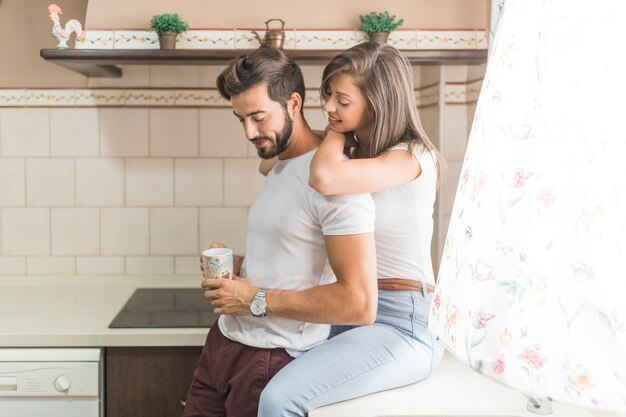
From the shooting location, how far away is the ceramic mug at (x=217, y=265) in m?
1.42

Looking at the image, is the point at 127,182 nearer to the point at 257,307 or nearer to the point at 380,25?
the point at 380,25

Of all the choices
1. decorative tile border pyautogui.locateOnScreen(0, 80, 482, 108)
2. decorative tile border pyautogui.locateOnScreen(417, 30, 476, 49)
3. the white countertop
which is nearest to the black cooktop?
the white countertop

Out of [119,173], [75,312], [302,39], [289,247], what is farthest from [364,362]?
[119,173]

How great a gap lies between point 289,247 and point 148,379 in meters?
0.71

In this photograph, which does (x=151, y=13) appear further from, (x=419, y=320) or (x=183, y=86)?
(x=419, y=320)

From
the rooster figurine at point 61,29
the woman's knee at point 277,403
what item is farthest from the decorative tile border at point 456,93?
the woman's knee at point 277,403

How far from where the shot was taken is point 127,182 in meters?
2.35

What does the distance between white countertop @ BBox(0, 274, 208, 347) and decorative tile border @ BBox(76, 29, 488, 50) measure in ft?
2.62

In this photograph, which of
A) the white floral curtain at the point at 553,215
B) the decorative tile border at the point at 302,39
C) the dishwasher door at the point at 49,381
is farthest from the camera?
the decorative tile border at the point at 302,39

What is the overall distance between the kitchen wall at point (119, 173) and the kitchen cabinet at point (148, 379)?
601mm

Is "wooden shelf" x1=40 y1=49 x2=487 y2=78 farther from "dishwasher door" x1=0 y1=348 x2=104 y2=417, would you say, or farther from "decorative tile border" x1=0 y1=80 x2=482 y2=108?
"dishwasher door" x1=0 y1=348 x2=104 y2=417

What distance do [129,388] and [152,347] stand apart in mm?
137

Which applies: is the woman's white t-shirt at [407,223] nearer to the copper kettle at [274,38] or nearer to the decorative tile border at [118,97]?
the copper kettle at [274,38]

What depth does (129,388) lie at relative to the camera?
1.82m
